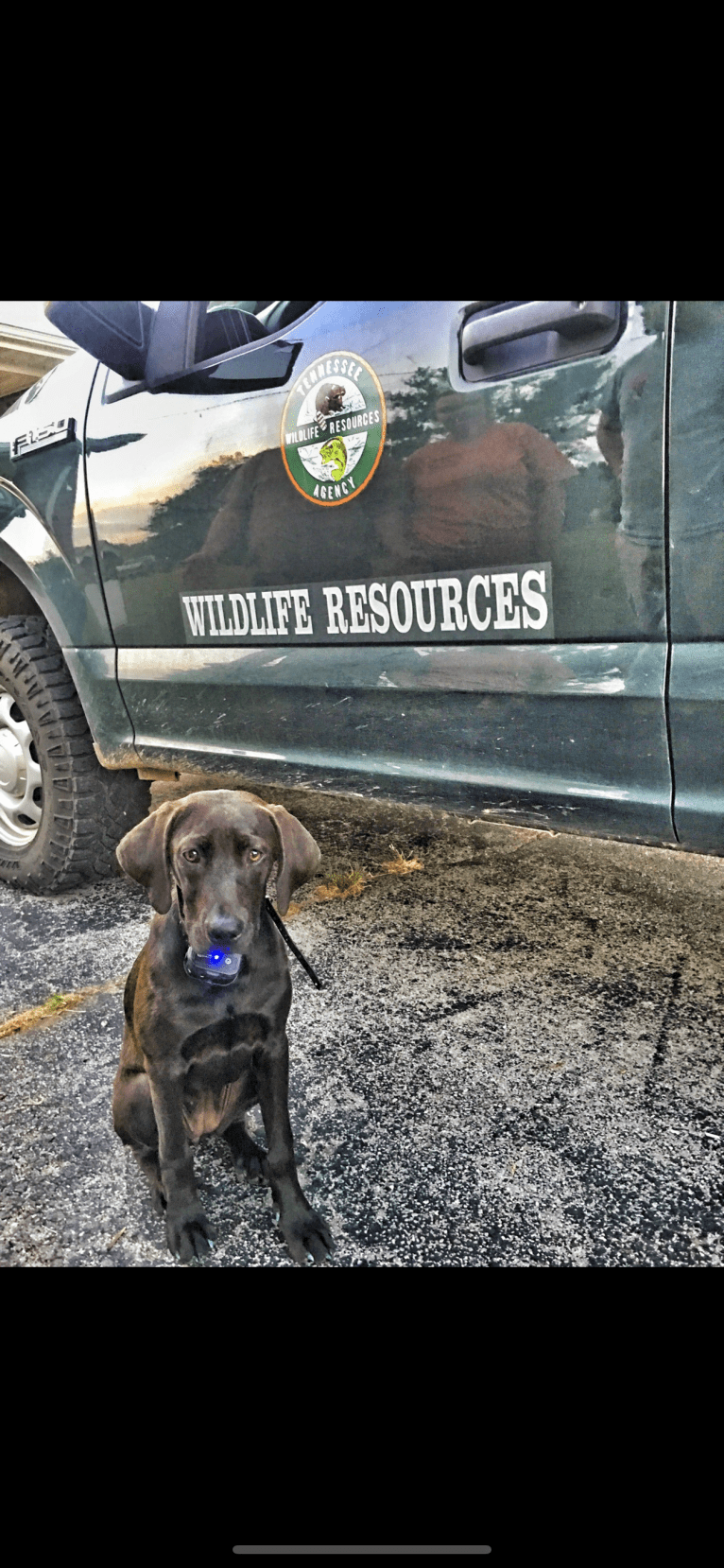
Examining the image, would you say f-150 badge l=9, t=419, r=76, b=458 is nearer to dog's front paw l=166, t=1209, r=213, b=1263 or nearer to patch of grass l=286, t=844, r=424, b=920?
patch of grass l=286, t=844, r=424, b=920

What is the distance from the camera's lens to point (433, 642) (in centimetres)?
176

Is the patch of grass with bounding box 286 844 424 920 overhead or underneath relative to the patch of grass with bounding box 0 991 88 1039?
underneath

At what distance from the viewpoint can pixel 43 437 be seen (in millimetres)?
2393

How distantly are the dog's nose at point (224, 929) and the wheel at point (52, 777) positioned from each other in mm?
1458

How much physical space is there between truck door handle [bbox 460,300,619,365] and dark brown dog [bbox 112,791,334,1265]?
0.86 m

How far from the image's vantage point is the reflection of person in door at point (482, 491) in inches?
61.5

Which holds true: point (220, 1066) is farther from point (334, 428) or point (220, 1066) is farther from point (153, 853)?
point (334, 428)

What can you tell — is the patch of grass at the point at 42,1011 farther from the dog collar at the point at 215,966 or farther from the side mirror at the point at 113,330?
the side mirror at the point at 113,330

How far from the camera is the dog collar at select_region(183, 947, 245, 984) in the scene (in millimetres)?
1227

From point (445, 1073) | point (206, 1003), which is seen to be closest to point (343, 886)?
point (445, 1073)

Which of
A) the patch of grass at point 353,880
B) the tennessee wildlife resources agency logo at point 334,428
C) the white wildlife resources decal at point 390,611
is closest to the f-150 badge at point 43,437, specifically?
the white wildlife resources decal at point 390,611

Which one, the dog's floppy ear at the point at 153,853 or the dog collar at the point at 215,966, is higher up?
the dog's floppy ear at the point at 153,853

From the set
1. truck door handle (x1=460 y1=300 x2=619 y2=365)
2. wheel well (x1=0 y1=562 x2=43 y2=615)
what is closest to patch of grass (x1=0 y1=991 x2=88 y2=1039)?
wheel well (x1=0 y1=562 x2=43 y2=615)

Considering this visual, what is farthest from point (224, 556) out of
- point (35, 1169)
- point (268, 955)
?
point (35, 1169)
